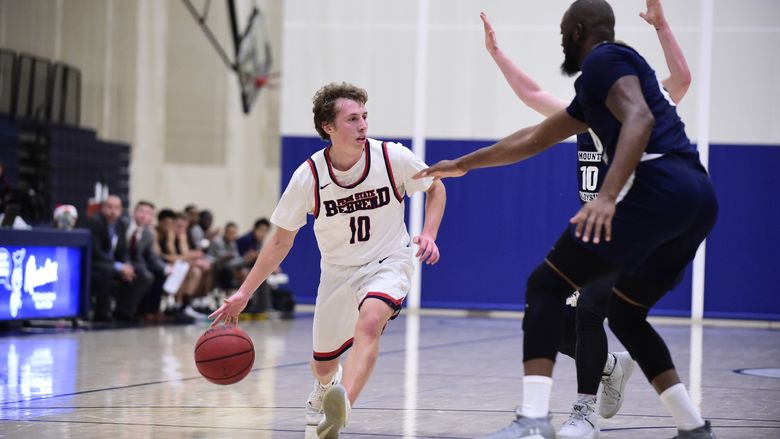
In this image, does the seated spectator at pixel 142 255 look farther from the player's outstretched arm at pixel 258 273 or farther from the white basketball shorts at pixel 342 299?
the white basketball shorts at pixel 342 299

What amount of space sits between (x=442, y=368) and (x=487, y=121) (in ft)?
31.5

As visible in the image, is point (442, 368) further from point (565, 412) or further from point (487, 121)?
point (487, 121)

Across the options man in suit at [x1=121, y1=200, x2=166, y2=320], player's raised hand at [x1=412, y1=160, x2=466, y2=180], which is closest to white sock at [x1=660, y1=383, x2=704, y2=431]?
player's raised hand at [x1=412, y1=160, x2=466, y2=180]

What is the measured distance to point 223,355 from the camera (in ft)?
18.7

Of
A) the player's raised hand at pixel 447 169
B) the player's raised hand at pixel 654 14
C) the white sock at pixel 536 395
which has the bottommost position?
the white sock at pixel 536 395

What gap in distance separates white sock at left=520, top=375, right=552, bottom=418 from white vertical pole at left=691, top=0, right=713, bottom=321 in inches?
537

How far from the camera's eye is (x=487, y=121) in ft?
59.8

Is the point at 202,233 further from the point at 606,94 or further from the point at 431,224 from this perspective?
the point at 606,94

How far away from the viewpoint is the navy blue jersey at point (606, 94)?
427 cm

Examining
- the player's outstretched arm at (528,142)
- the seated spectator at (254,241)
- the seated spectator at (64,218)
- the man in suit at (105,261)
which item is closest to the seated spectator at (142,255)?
the man in suit at (105,261)

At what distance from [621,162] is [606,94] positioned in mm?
311

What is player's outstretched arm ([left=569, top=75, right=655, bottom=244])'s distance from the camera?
409 centimetres

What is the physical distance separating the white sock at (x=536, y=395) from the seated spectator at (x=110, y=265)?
10052 mm

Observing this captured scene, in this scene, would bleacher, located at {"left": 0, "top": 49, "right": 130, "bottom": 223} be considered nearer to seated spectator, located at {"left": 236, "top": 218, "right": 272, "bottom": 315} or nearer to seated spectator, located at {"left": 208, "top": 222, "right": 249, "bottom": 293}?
seated spectator, located at {"left": 208, "top": 222, "right": 249, "bottom": 293}
